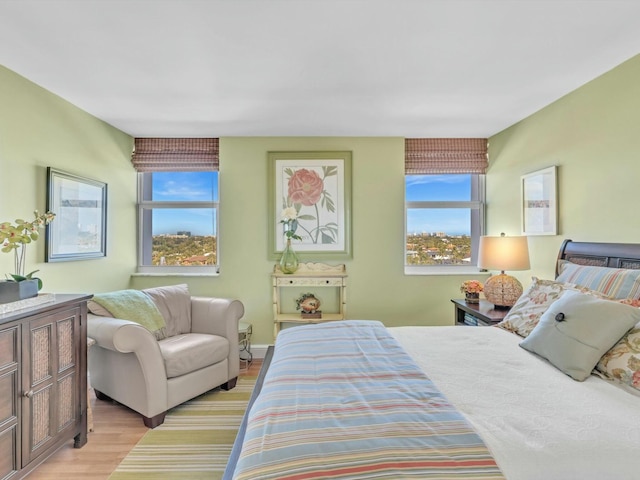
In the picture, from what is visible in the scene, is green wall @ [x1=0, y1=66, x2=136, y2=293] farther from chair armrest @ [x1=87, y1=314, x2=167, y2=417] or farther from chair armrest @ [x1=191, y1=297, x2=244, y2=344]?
chair armrest @ [x1=191, y1=297, x2=244, y2=344]

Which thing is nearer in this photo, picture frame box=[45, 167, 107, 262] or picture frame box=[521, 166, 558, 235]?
picture frame box=[45, 167, 107, 262]

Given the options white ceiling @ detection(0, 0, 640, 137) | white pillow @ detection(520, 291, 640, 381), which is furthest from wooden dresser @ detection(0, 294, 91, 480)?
white pillow @ detection(520, 291, 640, 381)

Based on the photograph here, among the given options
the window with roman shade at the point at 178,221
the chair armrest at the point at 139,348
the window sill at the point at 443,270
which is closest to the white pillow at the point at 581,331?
the window sill at the point at 443,270

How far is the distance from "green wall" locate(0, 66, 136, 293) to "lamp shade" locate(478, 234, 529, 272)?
3.47 meters

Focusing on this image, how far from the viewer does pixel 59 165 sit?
2590 mm

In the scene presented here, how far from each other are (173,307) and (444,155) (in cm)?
314

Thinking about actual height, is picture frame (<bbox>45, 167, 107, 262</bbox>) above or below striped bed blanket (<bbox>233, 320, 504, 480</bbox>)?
above

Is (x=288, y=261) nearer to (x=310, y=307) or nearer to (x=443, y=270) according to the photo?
(x=310, y=307)

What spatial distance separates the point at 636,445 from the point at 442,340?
38.5 inches

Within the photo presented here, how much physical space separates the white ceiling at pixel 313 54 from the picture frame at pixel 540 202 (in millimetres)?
587

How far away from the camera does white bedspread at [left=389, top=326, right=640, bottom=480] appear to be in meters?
0.90

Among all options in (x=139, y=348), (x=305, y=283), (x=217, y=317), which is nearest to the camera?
(x=139, y=348)

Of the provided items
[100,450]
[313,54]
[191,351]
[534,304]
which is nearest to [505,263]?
[534,304]

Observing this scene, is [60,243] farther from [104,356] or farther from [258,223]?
[258,223]
